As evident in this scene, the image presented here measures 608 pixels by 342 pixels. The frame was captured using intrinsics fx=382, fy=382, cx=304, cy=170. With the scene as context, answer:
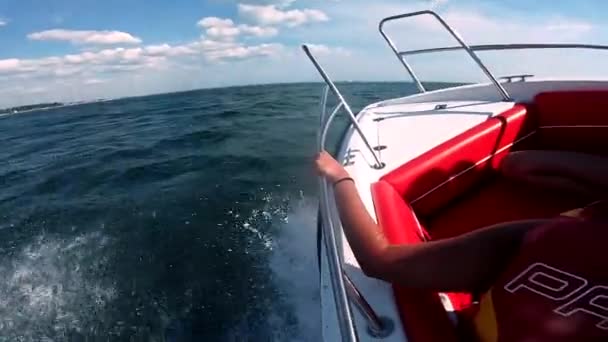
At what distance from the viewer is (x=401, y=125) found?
9.50 feet

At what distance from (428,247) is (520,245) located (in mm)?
209

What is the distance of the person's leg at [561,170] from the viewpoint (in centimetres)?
179

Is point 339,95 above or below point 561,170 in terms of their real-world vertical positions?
above

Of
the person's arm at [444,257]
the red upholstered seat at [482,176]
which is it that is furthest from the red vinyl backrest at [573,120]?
the person's arm at [444,257]

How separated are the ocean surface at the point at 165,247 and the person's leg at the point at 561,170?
1847 millimetres

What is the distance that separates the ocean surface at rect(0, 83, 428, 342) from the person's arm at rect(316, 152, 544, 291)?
2078 mm

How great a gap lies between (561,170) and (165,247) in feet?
11.3

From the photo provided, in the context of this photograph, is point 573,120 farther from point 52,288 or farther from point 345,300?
point 52,288

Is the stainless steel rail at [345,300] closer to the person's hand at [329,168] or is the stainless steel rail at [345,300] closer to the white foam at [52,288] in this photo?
the person's hand at [329,168]

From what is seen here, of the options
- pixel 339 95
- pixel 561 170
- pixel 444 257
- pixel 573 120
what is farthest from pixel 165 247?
pixel 573 120

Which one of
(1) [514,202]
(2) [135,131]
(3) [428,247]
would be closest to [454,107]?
(1) [514,202]

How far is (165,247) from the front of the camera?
153 inches

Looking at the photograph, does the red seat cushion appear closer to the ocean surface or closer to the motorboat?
the motorboat

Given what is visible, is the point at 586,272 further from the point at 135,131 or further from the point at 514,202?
the point at 135,131
